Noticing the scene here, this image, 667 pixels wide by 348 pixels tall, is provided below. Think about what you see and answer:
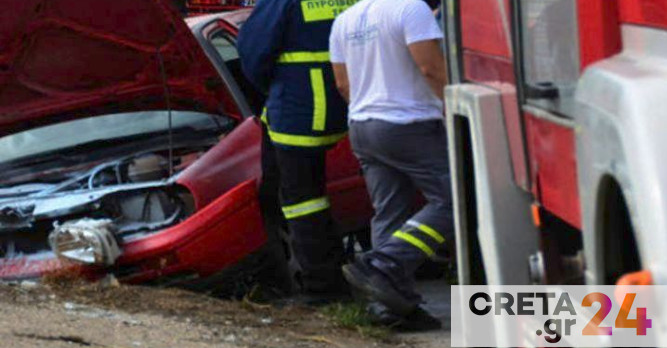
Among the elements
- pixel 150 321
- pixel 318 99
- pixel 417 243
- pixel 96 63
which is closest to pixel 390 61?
pixel 318 99

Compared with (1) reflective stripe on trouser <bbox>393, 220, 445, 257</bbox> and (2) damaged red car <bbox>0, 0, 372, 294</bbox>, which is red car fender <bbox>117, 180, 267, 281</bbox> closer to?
(2) damaged red car <bbox>0, 0, 372, 294</bbox>

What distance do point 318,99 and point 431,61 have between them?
2.97 feet

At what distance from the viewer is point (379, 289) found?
6289 mm

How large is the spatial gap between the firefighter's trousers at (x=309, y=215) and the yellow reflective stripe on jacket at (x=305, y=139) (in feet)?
0.12

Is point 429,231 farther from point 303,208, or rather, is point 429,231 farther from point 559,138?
point 559,138

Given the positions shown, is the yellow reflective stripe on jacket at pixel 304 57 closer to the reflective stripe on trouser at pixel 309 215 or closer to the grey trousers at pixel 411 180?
the reflective stripe on trouser at pixel 309 215

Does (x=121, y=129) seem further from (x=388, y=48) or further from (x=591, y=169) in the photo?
(x=591, y=169)

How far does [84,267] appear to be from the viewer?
672 centimetres

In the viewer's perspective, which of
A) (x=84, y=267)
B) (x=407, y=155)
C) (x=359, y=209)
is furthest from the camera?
(x=359, y=209)

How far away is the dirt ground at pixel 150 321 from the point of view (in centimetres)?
581

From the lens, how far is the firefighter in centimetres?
683

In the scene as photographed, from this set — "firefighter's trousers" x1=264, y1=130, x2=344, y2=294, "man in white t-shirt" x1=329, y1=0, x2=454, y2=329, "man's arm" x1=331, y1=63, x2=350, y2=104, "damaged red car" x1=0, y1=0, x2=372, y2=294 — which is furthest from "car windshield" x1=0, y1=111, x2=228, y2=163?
"man in white t-shirt" x1=329, y1=0, x2=454, y2=329

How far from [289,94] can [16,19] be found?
140cm

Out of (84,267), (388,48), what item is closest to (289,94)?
(388,48)
